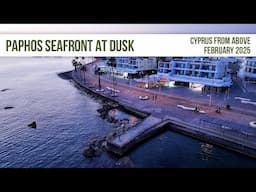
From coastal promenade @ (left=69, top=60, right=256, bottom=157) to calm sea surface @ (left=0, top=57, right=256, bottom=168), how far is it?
353 millimetres

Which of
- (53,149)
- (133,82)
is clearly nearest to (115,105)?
(133,82)

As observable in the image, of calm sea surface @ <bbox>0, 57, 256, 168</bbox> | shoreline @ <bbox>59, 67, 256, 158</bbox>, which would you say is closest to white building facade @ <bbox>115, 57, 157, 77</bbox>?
calm sea surface @ <bbox>0, 57, 256, 168</bbox>

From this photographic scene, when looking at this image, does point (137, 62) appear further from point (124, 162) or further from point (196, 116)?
point (196, 116)

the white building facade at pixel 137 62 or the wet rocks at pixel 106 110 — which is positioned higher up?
the white building facade at pixel 137 62

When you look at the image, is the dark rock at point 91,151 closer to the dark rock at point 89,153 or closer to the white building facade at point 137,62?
the dark rock at point 89,153

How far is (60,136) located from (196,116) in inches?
189

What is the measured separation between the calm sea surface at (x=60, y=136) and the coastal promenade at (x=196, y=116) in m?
0.35

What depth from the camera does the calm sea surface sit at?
630 centimetres

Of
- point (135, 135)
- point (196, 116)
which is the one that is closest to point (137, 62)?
point (135, 135)

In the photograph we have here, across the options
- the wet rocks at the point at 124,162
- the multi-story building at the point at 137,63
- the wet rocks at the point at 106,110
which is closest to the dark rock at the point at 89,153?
the wet rocks at the point at 124,162

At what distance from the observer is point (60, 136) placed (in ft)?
26.5

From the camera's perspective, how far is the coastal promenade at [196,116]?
7094 millimetres

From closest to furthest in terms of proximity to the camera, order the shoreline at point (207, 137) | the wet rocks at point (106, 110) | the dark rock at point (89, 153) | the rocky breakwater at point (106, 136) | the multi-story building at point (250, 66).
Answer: the multi-story building at point (250, 66) → the shoreline at point (207, 137) → the dark rock at point (89, 153) → the rocky breakwater at point (106, 136) → the wet rocks at point (106, 110)
